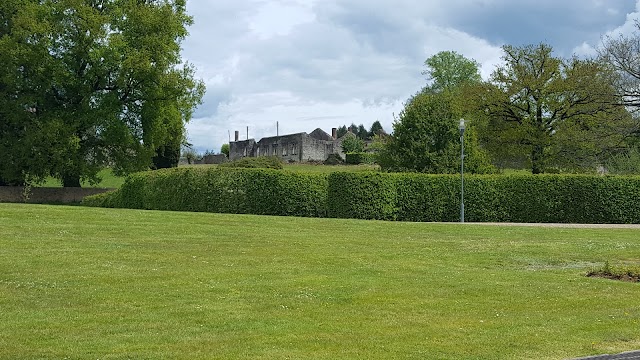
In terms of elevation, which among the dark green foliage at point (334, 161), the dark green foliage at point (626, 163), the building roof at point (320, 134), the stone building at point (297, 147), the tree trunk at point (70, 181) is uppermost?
the building roof at point (320, 134)

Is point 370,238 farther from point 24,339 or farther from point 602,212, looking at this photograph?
point 602,212

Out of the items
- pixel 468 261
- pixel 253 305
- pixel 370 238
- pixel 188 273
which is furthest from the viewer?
pixel 370 238

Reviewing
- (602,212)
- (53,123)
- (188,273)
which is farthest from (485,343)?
(53,123)

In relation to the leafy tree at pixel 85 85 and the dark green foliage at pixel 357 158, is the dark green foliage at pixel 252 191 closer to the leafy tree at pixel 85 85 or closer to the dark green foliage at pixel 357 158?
the leafy tree at pixel 85 85

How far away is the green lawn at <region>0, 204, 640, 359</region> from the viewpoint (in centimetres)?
729

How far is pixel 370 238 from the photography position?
19406mm

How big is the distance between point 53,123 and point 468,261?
32.4 m

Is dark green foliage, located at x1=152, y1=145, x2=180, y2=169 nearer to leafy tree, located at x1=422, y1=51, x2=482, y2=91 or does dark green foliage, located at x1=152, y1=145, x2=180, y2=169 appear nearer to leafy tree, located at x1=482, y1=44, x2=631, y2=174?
Answer: leafy tree, located at x1=482, y1=44, x2=631, y2=174

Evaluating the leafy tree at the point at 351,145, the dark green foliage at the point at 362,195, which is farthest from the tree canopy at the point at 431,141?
the leafy tree at the point at 351,145

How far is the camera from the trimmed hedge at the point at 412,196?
28.9 metres

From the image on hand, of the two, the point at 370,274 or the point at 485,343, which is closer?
the point at 485,343

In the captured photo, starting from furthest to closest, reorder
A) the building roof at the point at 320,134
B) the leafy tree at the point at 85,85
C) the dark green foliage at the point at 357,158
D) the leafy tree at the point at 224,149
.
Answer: the leafy tree at the point at 224,149
the building roof at the point at 320,134
the dark green foliage at the point at 357,158
the leafy tree at the point at 85,85

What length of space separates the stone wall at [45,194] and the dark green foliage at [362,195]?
77.3 feet

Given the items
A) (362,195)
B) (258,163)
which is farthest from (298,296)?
(258,163)
